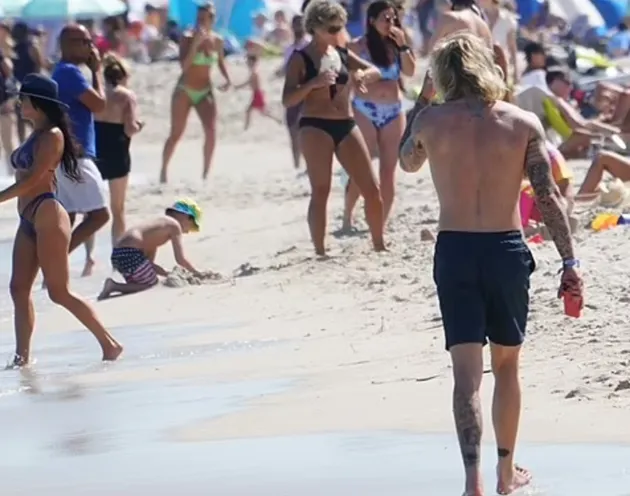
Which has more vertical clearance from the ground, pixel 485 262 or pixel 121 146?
pixel 485 262

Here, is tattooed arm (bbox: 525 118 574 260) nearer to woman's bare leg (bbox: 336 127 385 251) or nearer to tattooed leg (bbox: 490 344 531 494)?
tattooed leg (bbox: 490 344 531 494)

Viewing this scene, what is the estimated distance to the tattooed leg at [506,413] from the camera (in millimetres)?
5781

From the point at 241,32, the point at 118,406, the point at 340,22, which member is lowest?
the point at 241,32

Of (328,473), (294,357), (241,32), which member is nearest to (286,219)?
(294,357)

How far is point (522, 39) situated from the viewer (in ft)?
85.9

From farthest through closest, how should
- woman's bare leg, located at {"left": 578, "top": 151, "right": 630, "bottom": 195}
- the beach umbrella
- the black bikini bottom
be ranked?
the beach umbrella, woman's bare leg, located at {"left": 578, "top": 151, "right": 630, "bottom": 195}, the black bikini bottom

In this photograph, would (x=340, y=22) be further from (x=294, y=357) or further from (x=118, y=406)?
(x=118, y=406)

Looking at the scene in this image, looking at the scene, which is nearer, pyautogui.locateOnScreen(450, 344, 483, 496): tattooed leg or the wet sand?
pyautogui.locateOnScreen(450, 344, 483, 496): tattooed leg

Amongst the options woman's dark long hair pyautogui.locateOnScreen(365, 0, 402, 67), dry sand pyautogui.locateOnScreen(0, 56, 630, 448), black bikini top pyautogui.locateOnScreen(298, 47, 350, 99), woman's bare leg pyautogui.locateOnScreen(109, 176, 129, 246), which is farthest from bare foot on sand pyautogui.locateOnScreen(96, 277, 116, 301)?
woman's dark long hair pyautogui.locateOnScreen(365, 0, 402, 67)

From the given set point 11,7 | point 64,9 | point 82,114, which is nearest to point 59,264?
point 82,114

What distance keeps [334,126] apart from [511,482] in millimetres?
5757

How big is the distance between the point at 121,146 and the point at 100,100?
5.75 feet

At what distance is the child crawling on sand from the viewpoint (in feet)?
37.8

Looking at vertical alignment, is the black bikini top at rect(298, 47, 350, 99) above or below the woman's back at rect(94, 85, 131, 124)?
above
